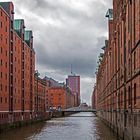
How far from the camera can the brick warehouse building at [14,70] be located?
71.4 metres

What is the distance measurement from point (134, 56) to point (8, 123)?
44.2 m

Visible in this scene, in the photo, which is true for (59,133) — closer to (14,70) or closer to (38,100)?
(14,70)

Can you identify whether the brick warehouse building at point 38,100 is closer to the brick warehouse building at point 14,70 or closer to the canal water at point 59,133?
the brick warehouse building at point 14,70

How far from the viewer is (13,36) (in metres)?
81.4

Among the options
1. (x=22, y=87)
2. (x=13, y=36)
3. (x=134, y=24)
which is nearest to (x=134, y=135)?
(x=134, y=24)

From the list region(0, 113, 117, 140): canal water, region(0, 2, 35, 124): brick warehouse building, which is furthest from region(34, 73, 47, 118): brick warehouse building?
region(0, 113, 117, 140): canal water

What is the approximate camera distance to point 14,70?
8319 cm

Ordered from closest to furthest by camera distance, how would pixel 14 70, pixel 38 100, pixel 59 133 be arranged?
pixel 59 133
pixel 14 70
pixel 38 100

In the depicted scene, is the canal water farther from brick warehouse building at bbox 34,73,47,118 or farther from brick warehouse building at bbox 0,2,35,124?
brick warehouse building at bbox 34,73,47,118

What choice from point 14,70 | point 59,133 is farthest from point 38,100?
point 59,133

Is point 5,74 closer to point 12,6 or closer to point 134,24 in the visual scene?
point 12,6

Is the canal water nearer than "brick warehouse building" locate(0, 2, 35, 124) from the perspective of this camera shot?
Yes

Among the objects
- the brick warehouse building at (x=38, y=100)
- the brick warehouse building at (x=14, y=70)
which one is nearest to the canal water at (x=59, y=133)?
the brick warehouse building at (x=14, y=70)

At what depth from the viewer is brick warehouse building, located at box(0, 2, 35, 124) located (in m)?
71.4
